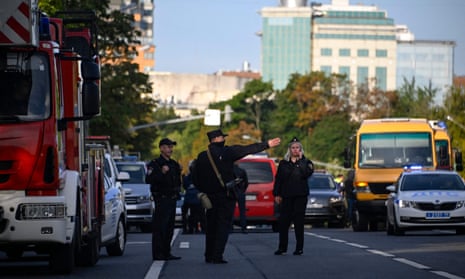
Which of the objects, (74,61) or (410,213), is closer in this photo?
(74,61)

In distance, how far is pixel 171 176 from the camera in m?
21.1

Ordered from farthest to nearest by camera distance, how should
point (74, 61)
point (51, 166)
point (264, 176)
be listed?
point (264, 176) → point (74, 61) → point (51, 166)

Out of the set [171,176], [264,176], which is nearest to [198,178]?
[171,176]

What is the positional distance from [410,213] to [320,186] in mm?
13877

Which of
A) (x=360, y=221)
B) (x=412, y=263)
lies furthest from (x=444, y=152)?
(x=412, y=263)

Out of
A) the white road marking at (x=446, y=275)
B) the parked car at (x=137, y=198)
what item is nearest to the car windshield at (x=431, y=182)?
the parked car at (x=137, y=198)

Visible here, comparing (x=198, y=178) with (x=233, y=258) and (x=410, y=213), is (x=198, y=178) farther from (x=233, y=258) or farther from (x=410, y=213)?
(x=410, y=213)

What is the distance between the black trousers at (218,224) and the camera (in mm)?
20127

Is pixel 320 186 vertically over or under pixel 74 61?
under

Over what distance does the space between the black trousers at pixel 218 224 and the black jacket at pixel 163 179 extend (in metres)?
0.88

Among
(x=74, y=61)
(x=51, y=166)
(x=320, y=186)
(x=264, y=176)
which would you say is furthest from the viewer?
(x=320, y=186)

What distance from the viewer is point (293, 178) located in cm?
2291

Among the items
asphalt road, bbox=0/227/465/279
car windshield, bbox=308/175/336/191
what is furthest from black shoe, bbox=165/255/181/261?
car windshield, bbox=308/175/336/191

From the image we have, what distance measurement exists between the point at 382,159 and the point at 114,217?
54.4ft
